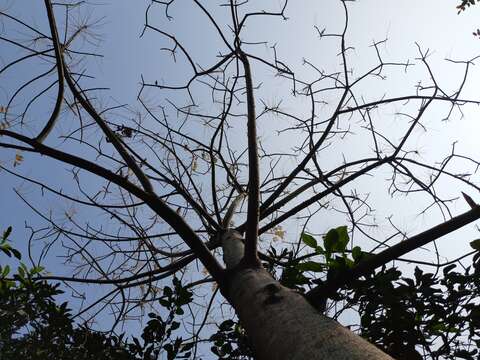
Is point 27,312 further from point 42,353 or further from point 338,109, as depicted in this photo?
point 338,109

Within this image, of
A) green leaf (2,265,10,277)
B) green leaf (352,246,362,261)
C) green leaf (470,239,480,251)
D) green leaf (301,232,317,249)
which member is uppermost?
green leaf (2,265,10,277)

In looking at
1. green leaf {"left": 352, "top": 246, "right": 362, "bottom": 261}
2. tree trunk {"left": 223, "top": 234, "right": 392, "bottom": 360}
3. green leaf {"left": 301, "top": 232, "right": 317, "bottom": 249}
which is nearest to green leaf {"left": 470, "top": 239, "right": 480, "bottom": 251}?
green leaf {"left": 352, "top": 246, "right": 362, "bottom": 261}

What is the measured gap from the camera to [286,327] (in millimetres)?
1153

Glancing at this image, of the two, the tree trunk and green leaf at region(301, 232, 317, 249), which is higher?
green leaf at region(301, 232, 317, 249)

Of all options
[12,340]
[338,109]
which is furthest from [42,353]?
[338,109]

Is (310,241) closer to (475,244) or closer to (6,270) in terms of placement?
(475,244)

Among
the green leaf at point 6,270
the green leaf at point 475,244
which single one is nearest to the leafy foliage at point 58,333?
the green leaf at point 6,270

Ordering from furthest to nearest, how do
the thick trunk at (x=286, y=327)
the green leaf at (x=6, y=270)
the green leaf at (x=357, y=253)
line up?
the green leaf at (x=6, y=270)
the green leaf at (x=357, y=253)
the thick trunk at (x=286, y=327)

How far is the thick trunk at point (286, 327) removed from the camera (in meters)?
0.95

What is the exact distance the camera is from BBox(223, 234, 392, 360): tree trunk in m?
0.95

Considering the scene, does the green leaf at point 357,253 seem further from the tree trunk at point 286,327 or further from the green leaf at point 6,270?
the green leaf at point 6,270

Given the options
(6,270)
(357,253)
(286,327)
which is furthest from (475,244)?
(6,270)

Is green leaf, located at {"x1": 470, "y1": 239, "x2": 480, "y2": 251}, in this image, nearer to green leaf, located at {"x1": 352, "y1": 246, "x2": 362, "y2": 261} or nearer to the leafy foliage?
green leaf, located at {"x1": 352, "y1": 246, "x2": 362, "y2": 261}

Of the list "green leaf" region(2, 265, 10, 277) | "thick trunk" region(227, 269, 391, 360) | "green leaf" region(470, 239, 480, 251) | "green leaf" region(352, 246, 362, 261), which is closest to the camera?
"thick trunk" region(227, 269, 391, 360)
